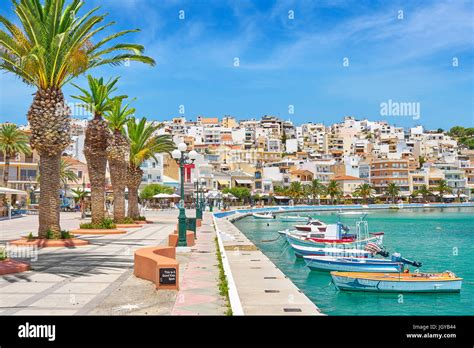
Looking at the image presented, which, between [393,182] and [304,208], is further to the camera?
[393,182]

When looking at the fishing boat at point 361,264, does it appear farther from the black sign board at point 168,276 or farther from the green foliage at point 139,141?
the green foliage at point 139,141

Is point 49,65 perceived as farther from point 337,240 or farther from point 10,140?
point 10,140

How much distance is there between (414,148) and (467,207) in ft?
146

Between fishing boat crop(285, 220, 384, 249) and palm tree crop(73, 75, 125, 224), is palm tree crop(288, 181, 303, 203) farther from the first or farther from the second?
palm tree crop(73, 75, 125, 224)

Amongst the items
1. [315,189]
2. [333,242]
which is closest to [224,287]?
[333,242]

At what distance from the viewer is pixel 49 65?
21141 mm

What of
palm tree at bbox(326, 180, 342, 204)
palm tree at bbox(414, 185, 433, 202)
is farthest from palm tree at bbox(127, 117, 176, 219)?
palm tree at bbox(414, 185, 433, 202)

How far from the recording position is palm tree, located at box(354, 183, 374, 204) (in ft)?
384

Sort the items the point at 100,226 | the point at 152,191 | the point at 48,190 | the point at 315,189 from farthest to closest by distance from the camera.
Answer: the point at 315,189, the point at 152,191, the point at 100,226, the point at 48,190

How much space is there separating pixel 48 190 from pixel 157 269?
37.4 feet

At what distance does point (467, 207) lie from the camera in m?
124
